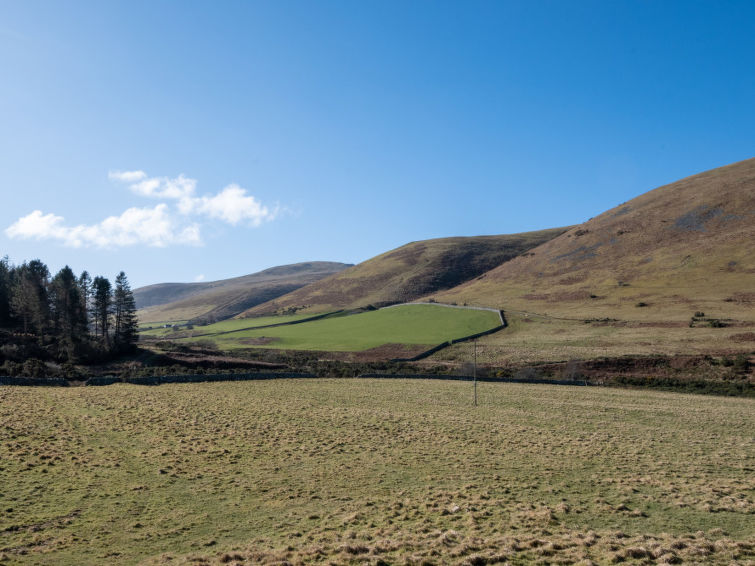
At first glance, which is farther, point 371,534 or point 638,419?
point 638,419

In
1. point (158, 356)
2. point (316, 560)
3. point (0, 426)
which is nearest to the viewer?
point (316, 560)

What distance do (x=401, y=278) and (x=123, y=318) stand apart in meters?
103

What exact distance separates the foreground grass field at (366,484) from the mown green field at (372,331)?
48.5 metres

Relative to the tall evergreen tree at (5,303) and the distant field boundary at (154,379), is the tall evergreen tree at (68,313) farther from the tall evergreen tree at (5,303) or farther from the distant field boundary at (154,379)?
the distant field boundary at (154,379)

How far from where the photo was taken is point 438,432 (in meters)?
28.7

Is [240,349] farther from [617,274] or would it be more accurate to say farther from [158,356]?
[617,274]

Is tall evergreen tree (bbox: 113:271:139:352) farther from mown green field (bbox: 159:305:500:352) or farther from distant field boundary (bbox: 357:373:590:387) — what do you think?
distant field boundary (bbox: 357:373:590:387)

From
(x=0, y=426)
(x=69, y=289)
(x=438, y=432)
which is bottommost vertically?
(x=438, y=432)

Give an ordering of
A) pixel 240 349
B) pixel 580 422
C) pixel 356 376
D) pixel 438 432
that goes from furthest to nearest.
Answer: pixel 240 349, pixel 356 376, pixel 580 422, pixel 438 432

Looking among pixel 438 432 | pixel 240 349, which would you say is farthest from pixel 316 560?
pixel 240 349

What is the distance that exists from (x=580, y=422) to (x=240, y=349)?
69.0 m

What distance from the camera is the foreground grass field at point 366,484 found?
12.9 metres

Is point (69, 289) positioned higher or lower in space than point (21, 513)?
higher

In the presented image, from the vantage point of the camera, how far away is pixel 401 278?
543 ft
